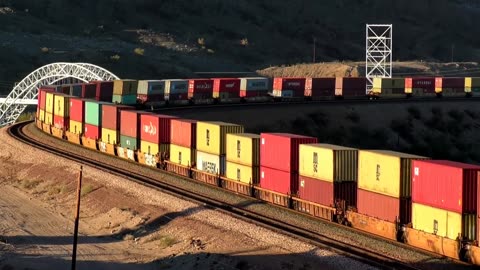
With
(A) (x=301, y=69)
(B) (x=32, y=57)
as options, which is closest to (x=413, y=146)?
(A) (x=301, y=69)

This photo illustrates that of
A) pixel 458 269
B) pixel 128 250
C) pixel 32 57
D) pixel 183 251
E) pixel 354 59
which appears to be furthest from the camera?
pixel 354 59

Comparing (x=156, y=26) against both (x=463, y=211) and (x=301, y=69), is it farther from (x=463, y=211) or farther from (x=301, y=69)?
(x=463, y=211)

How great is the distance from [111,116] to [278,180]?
23.3 metres

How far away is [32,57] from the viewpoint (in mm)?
143500

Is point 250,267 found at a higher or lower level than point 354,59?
lower

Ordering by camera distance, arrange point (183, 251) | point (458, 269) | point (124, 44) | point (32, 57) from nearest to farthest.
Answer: point (458, 269) → point (183, 251) → point (32, 57) → point (124, 44)

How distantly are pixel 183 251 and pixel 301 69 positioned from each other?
118 meters

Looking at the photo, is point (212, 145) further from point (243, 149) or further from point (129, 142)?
point (129, 142)

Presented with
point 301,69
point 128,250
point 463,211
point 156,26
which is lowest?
point 128,250

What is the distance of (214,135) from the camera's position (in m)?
44.8

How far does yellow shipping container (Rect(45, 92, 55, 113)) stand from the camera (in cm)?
7484

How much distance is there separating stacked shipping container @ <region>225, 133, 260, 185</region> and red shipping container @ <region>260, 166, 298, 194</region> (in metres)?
0.77

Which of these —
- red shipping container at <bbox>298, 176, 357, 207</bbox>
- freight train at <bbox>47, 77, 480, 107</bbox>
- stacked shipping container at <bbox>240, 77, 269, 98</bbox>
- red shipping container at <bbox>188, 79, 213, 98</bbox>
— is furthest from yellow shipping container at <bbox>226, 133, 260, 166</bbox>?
stacked shipping container at <bbox>240, 77, 269, 98</bbox>

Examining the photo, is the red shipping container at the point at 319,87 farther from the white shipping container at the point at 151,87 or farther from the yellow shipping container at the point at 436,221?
the yellow shipping container at the point at 436,221
